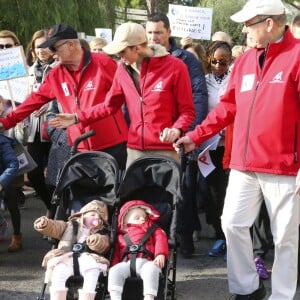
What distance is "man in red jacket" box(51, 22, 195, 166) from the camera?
5617 mm

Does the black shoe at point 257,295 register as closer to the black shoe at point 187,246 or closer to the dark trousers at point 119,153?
the black shoe at point 187,246

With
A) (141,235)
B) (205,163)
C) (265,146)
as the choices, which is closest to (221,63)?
Answer: (205,163)

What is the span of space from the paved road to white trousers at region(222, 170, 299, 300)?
525 mm

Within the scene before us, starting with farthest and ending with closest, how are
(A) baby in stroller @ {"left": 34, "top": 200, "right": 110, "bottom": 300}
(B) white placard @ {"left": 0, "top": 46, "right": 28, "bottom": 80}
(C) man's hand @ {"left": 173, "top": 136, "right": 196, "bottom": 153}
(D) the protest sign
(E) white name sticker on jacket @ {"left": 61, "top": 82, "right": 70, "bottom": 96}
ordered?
(B) white placard @ {"left": 0, "top": 46, "right": 28, "bottom": 80} → (D) the protest sign → (E) white name sticker on jacket @ {"left": 61, "top": 82, "right": 70, "bottom": 96} → (C) man's hand @ {"left": 173, "top": 136, "right": 196, "bottom": 153} → (A) baby in stroller @ {"left": 34, "top": 200, "right": 110, "bottom": 300}

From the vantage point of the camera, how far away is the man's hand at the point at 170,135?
17.1 feet

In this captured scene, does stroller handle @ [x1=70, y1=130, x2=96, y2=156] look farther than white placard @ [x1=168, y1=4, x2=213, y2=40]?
No

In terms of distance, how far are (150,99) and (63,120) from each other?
75 centimetres

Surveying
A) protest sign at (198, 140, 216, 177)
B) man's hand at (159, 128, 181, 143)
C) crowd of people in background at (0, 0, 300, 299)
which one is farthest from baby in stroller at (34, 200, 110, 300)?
protest sign at (198, 140, 216, 177)

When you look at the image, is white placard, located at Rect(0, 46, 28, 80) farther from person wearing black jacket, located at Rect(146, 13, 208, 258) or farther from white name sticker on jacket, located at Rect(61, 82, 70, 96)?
person wearing black jacket, located at Rect(146, 13, 208, 258)

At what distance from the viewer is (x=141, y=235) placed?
493cm

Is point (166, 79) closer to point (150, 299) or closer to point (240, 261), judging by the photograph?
point (240, 261)

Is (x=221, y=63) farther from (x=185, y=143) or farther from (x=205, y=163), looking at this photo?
(x=185, y=143)

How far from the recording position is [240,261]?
16.6 ft

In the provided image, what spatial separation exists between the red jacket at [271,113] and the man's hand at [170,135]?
0.53 m
